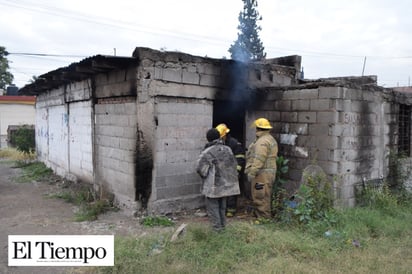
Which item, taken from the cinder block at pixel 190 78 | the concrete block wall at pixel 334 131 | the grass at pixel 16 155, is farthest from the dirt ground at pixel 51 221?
the grass at pixel 16 155

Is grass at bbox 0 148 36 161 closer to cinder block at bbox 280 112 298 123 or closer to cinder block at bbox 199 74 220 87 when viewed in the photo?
cinder block at bbox 199 74 220 87

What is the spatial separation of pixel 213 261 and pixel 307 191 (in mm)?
2263

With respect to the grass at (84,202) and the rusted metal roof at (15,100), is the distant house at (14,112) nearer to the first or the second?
the rusted metal roof at (15,100)

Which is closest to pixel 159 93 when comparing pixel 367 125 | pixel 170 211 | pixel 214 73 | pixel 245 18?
pixel 214 73

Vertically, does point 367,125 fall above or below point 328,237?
above

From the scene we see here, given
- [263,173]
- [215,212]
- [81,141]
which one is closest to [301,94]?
[263,173]

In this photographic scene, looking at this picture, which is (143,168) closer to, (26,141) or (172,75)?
(172,75)

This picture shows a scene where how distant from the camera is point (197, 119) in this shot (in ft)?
22.9

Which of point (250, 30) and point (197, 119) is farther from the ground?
point (250, 30)

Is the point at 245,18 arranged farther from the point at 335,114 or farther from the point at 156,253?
the point at 156,253

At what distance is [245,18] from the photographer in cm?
3419

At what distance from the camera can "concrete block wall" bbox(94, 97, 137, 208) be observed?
262 inches

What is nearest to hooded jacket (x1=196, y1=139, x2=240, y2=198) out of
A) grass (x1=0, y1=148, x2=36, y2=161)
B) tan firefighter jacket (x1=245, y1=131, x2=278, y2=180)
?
tan firefighter jacket (x1=245, y1=131, x2=278, y2=180)

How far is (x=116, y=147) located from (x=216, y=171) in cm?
271
